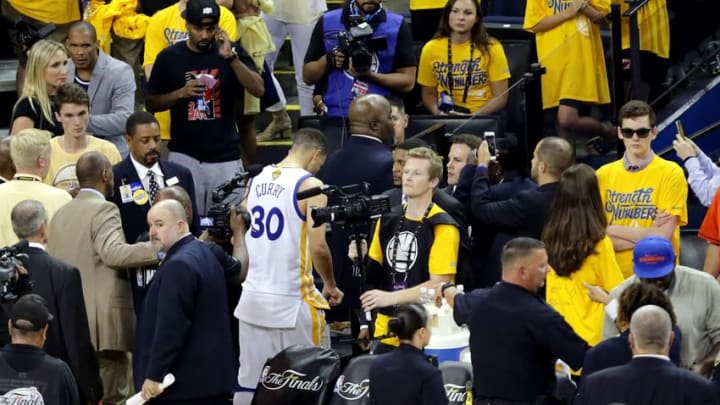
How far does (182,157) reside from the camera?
46.2 feet

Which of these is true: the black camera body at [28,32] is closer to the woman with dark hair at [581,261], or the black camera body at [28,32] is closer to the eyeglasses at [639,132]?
the eyeglasses at [639,132]

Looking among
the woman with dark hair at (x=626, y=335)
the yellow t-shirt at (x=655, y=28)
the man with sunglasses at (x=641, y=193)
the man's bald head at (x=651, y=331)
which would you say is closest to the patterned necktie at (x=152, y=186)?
the man with sunglasses at (x=641, y=193)

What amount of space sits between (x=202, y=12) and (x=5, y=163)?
216 cm

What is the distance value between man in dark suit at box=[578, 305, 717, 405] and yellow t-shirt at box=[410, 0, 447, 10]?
7574 millimetres

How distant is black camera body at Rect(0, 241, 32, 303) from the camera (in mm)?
10453

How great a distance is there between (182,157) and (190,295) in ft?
12.1

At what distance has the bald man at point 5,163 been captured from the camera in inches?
482

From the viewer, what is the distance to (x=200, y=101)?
14.0 meters

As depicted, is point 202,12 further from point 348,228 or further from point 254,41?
point 348,228

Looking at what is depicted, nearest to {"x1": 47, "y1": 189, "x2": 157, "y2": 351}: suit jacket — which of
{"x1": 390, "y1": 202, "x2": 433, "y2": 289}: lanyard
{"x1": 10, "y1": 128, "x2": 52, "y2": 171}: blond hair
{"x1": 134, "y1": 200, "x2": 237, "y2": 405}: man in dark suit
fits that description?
{"x1": 10, "y1": 128, "x2": 52, "y2": 171}: blond hair

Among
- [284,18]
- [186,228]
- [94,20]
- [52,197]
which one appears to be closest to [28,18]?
[94,20]

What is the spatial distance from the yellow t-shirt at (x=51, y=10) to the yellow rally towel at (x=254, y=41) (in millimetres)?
1948

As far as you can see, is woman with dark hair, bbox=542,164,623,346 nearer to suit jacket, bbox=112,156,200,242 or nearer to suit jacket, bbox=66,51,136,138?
suit jacket, bbox=112,156,200,242

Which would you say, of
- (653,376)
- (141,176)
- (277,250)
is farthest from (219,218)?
(653,376)
